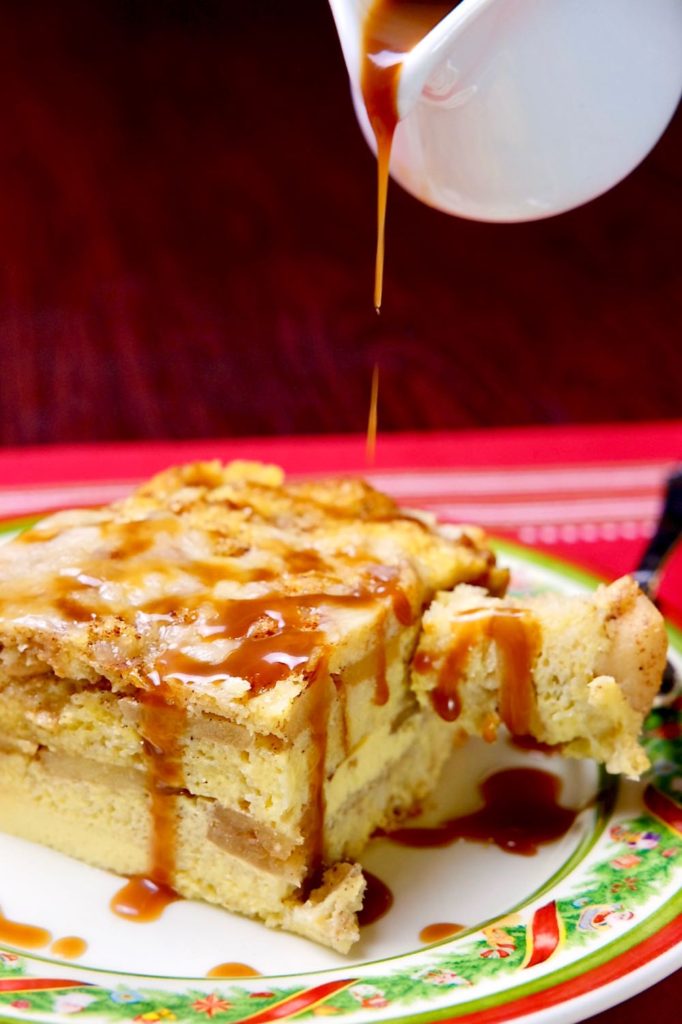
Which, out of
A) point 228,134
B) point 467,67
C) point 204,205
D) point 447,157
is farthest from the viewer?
point 228,134

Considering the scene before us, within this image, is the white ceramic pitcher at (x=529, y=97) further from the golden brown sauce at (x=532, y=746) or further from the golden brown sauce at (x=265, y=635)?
the golden brown sauce at (x=532, y=746)

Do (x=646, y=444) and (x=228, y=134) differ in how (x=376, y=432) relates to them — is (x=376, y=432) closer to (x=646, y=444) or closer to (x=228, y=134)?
(x=646, y=444)

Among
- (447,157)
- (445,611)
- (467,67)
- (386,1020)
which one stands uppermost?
(467,67)

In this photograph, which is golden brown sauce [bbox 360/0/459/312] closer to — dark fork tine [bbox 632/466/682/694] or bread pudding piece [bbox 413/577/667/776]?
bread pudding piece [bbox 413/577/667/776]

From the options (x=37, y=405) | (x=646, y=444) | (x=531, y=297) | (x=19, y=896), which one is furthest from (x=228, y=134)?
(x=19, y=896)

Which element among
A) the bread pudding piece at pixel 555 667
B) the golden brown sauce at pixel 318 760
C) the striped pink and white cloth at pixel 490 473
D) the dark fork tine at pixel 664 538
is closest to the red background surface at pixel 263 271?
the striped pink and white cloth at pixel 490 473

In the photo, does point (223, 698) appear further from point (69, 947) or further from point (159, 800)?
point (69, 947)
